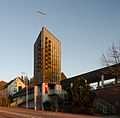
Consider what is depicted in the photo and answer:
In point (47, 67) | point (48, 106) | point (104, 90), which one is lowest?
point (48, 106)

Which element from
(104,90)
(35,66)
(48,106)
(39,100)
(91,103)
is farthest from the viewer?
(35,66)

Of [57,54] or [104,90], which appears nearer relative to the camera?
[104,90]

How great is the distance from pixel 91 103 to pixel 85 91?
2011 mm

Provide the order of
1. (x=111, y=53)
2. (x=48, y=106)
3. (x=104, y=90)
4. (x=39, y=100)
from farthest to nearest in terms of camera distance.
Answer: (x=39, y=100), (x=48, y=106), (x=104, y=90), (x=111, y=53)

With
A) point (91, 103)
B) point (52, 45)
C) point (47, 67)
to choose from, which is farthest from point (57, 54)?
point (91, 103)

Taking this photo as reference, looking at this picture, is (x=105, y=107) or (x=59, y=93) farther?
(x=59, y=93)

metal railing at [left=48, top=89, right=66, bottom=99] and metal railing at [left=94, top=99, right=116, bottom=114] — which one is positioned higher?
metal railing at [left=48, top=89, right=66, bottom=99]

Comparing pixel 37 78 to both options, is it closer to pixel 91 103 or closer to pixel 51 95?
pixel 51 95

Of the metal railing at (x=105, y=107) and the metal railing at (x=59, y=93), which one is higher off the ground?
the metal railing at (x=59, y=93)

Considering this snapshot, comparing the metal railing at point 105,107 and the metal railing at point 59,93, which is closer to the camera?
the metal railing at point 105,107

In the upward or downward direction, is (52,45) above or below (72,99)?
above

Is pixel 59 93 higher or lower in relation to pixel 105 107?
higher

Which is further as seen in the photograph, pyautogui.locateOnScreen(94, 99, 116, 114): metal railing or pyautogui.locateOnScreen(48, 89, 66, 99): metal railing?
pyautogui.locateOnScreen(48, 89, 66, 99): metal railing

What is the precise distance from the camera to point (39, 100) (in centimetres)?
4919
